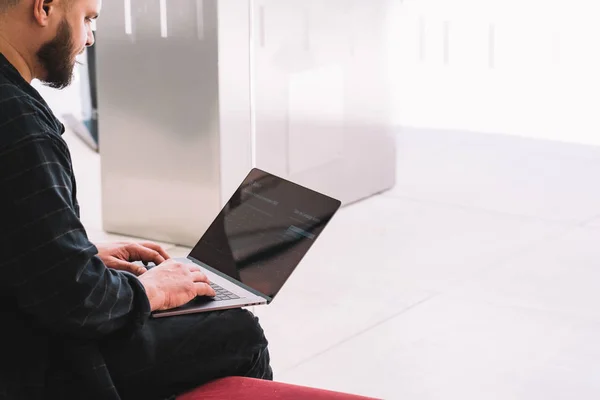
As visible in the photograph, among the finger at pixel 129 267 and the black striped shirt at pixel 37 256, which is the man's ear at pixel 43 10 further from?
Result: the finger at pixel 129 267

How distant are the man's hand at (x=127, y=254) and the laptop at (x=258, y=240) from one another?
0.23 ft

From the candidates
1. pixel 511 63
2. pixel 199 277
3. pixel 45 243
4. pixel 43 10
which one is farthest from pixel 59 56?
pixel 511 63

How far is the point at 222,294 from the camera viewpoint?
1.95m

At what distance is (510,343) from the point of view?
3152 millimetres

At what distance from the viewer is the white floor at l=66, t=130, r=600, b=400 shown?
294 centimetres

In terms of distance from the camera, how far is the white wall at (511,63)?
550 cm

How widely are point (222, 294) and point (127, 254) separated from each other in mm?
234

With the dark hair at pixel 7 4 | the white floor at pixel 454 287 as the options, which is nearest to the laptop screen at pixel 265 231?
the dark hair at pixel 7 4

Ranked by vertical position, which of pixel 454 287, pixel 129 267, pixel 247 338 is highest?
pixel 129 267

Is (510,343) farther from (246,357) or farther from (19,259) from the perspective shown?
(19,259)

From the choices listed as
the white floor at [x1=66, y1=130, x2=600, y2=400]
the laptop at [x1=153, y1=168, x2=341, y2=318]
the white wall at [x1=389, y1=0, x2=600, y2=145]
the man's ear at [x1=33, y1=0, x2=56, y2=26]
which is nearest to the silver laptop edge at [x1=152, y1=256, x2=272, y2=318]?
the laptop at [x1=153, y1=168, x2=341, y2=318]

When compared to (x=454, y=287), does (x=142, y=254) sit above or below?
above

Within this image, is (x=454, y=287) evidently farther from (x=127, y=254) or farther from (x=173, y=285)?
(x=173, y=285)

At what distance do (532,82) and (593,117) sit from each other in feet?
1.21
